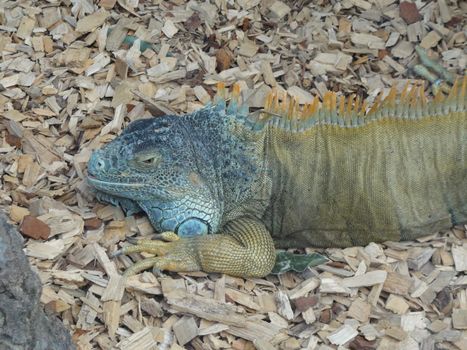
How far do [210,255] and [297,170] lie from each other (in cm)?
76

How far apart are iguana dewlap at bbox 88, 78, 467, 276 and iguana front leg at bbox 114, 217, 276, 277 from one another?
69 mm

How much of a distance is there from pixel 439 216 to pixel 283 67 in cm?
167

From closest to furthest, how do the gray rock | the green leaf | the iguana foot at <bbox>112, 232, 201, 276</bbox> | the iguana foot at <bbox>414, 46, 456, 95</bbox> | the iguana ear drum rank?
the gray rock → the iguana foot at <bbox>112, 232, 201, 276</bbox> → the green leaf → the iguana ear drum → the iguana foot at <bbox>414, 46, 456, 95</bbox>

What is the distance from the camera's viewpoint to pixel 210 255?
4.70m

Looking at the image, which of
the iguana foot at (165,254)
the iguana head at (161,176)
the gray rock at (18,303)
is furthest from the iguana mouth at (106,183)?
the gray rock at (18,303)

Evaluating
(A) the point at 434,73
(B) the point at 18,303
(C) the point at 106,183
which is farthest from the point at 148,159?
(A) the point at 434,73

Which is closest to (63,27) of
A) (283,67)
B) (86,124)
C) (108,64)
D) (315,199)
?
(108,64)

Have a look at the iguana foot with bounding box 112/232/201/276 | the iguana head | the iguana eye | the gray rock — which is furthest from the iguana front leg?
the gray rock

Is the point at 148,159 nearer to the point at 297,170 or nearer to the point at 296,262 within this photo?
the point at 297,170

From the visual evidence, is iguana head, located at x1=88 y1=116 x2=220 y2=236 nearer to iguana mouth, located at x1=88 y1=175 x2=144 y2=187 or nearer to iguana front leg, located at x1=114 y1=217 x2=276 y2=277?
iguana mouth, located at x1=88 y1=175 x2=144 y2=187

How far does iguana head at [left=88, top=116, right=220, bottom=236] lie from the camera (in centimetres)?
483

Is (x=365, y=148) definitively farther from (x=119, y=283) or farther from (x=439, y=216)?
(x=119, y=283)

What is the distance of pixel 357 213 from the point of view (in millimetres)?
5027

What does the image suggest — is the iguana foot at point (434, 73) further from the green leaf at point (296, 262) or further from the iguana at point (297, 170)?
the green leaf at point (296, 262)
